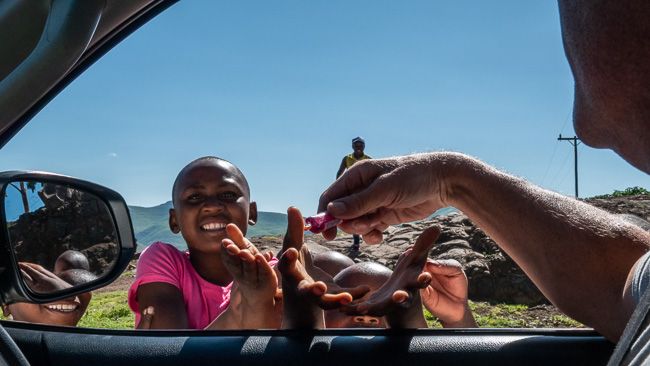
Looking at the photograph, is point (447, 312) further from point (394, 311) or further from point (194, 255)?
point (194, 255)

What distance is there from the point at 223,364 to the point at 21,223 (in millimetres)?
540

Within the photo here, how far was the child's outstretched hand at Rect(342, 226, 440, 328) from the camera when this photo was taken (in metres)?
1.34

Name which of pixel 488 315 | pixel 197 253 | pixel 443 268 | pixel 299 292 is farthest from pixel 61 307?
pixel 488 315

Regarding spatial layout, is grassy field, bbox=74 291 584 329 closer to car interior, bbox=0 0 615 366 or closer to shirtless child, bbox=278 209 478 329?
car interior, bbox=0 0 615 366

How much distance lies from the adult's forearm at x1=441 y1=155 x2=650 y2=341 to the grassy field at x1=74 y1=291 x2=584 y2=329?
3563 mm

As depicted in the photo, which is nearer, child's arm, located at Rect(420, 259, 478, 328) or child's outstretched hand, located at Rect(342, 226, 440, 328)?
child's outstretched hand, located at Rect(342, 226, 440, 328)

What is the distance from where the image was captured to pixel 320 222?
5.25 feet

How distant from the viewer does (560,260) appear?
1556 mm

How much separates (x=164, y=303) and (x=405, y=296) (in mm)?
1292

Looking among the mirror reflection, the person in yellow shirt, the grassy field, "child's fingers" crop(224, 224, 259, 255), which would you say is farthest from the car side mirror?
the person in yellow shirt

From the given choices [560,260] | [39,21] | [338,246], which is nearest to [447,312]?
[560,260]

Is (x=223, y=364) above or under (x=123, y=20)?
under

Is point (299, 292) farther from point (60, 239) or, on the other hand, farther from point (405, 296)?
point (60, 239)

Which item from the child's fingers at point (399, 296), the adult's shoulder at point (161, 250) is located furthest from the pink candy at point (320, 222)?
the adult's shoulder at point (161, 250)
